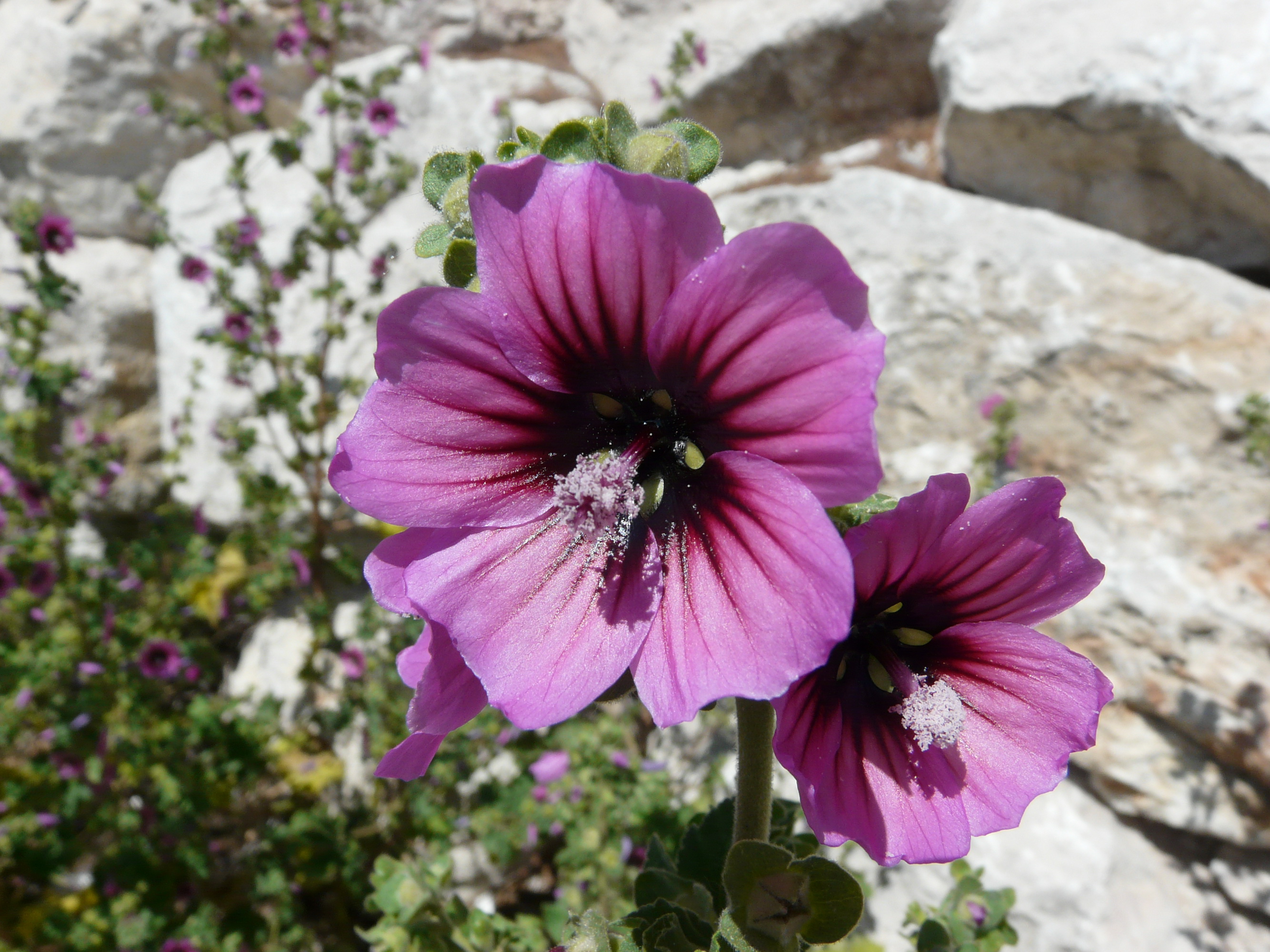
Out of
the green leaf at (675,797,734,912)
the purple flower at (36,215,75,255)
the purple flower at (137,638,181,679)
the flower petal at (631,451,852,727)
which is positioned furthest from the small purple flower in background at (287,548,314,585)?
the flower petal at (631,451,852,727)

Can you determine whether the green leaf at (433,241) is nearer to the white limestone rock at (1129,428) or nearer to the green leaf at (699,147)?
the green leaf at (699,147)

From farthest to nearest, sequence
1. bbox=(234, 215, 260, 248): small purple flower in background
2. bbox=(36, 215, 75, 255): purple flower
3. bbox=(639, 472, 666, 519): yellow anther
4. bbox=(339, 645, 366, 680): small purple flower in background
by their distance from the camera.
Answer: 1. bbox=(234, 215, 260, 248): small purple flower in background
2. bbox=(339, 645, 366, 680): small purple flower in background
3. bbox=(36, 215, 75, 255): purple flower
4. bbox=(639, 472, 666, 519): yellow anther

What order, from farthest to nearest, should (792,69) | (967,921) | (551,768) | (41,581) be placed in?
(792,69), (41,581), (551,768), (967,921)

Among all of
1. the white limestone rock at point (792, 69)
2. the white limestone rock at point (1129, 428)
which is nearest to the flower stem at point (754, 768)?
the white limestone rock at point (1129, 428)

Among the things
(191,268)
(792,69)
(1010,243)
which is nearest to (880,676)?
(1010,243)

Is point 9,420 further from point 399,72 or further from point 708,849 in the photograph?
point 708,849

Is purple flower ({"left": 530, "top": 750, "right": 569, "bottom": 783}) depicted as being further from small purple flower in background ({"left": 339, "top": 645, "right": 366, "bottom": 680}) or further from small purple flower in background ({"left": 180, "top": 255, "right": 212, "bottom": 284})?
small purple flower in background ({"left": 180, "top": 255, "right": 212, "bottom": 284})

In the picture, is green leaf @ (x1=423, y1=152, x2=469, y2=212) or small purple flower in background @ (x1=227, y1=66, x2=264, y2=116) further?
small purple flower in background @ (x1=227, y1=66, x2=264, y2=116)

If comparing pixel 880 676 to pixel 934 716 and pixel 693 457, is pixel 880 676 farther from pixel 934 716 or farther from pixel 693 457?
pixel 693 457
